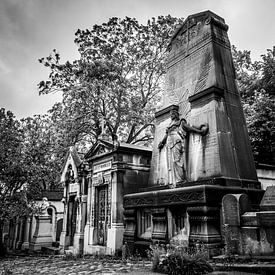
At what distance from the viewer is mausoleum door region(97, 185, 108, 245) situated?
1296 centimetres

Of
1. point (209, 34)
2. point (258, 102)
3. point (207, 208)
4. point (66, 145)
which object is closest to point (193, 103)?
point (209, 34)

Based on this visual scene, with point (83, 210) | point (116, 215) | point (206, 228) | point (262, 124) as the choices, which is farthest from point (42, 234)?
point (262, 124)

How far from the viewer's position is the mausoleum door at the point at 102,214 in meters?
13.0

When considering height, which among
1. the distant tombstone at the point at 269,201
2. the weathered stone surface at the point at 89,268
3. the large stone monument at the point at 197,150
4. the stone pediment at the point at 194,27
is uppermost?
the stone pediment at the point at 194,27

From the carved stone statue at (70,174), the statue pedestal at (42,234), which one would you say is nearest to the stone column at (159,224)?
the carved stone statue at (70,174)

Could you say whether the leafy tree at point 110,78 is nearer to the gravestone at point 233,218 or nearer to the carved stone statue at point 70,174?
the carved stone statue at point 70,174

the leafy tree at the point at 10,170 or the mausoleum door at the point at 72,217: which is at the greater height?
the leafy tree at the point at 10,170

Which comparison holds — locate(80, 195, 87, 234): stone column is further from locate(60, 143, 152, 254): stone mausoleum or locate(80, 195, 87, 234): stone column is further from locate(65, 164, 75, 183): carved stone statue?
locate(65, 164, 75, 183): carved stone statue

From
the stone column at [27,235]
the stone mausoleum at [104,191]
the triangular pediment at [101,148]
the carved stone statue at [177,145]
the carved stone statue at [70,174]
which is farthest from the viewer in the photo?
the stone column at [27,235]

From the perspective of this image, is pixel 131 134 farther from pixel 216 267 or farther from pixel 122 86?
pixel 216 267

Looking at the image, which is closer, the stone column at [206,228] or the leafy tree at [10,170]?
the stone column at [206,228]

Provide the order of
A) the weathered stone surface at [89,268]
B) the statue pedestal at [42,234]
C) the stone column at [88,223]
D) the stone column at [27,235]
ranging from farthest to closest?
the stone column at [27,235], the statue pedestal at [42,234], the stone column at [88,223], the weathered stone surface at [89,268]

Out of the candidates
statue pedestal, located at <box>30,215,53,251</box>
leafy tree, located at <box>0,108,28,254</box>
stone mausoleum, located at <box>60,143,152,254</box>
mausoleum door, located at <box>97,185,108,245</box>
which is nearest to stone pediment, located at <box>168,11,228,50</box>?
stone mausoleum, located at <box>60,143,152,254</box>

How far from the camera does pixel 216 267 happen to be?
5773 mm
